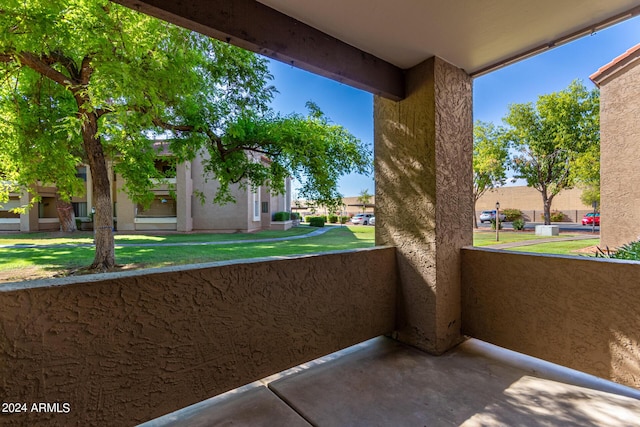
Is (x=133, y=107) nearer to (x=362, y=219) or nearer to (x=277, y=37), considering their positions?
(x=277, y=37)

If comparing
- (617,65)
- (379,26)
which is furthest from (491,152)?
(379,26)

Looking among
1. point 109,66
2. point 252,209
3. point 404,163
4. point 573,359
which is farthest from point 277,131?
point 252,209

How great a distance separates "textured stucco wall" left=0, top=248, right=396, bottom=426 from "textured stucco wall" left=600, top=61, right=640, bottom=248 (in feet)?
21.6

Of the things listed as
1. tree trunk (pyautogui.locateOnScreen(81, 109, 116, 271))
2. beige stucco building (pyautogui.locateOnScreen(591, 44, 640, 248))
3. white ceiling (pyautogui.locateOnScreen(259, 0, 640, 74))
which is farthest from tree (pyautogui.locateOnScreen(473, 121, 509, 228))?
tree trunk (pyautogui.locateOnScreen(81, 109, 116, 271))

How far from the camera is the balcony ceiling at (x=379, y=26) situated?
6.21ft

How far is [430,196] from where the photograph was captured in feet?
9.11

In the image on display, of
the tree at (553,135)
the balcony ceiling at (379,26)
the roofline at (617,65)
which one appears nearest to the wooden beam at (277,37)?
the balcony ceiling at (379,26)

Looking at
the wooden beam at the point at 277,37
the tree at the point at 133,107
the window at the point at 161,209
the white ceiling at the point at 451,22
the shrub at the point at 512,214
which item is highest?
the tree at the point at 133,107

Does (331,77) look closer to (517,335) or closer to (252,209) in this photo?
(517,335)

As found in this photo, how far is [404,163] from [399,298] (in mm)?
1505

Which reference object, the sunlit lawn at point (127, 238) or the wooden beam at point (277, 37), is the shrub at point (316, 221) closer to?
the sunlit lawn at point (127, 238)

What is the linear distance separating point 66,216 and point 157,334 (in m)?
22.3

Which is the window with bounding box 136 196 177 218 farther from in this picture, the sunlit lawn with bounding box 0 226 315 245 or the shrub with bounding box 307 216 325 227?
the shrub with bounding box 307 216 325 227

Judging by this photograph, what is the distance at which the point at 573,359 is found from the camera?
227 cm
